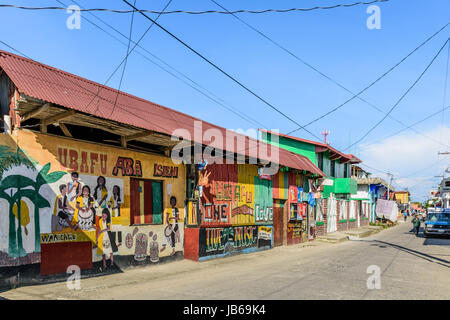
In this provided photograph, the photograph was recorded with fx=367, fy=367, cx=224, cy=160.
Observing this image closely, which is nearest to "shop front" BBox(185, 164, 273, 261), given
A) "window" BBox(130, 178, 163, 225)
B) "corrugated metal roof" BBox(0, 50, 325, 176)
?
"window" BBox(130, 178, 163, 225)

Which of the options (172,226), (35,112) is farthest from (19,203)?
(172,226)

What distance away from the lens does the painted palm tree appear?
28.2 feet

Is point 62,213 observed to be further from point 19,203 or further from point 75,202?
point 19,203

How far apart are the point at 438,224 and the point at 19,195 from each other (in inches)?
1055

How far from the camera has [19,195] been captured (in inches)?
348

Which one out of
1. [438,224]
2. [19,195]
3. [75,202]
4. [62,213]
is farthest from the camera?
[438,224]

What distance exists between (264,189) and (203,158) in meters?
5.85

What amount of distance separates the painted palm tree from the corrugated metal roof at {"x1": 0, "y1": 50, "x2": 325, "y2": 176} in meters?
1.63

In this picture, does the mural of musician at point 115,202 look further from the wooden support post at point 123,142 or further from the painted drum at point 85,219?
the wooden support post at point 123,142

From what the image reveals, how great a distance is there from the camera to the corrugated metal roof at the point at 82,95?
8.80 meters
